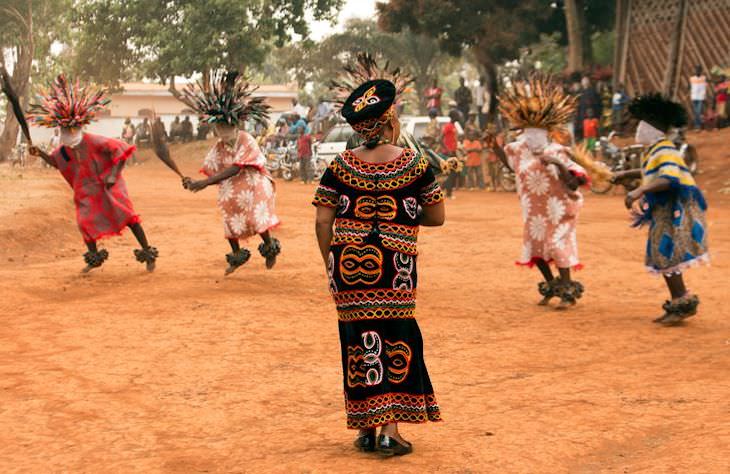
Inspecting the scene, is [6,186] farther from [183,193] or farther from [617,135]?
[617,135]

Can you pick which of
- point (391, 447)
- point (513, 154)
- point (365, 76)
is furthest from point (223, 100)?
point (391, 447)

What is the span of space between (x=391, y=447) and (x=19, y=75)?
136ft

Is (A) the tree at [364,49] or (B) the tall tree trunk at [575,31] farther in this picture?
(A) the tree at [364,49]

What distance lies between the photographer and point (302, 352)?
8.16 metres

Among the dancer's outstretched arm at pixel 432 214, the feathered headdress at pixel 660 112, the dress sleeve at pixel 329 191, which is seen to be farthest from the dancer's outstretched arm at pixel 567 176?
the dress sleeve at pixel 329 191

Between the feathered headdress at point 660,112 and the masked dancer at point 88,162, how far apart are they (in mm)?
5498

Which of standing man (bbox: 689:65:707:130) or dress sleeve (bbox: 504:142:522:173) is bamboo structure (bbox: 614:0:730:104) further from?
dress sleeve (bbox: 504:142:522:173)

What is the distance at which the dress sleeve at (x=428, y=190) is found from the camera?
541cm

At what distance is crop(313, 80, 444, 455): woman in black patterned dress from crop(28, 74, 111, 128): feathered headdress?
6.99 metres

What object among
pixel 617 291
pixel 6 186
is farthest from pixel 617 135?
pixel 617 291

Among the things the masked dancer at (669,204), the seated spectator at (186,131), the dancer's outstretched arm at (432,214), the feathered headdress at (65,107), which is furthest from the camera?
the seated spectator at (186,131)

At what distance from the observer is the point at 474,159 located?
2673 centimetres

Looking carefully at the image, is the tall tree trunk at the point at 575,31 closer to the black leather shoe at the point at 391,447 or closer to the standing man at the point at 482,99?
the standing man at the point at 482,99

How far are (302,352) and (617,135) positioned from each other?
20.9m
